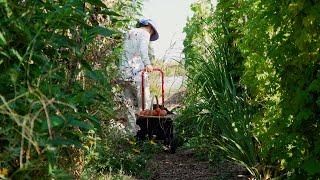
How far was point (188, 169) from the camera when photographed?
6168 millimetres

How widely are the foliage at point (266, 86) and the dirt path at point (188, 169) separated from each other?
293 millimetres

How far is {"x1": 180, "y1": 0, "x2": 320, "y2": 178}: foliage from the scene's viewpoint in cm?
328

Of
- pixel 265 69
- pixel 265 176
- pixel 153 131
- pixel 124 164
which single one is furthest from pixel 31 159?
pixel 153 131

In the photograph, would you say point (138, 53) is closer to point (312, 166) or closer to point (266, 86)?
point (266, 86)

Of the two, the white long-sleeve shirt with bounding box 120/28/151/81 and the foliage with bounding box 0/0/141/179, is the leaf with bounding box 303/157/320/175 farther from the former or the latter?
the white long-sleeve shirt with bounding box 120/28/151/81

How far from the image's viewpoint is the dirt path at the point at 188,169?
18.6 ft

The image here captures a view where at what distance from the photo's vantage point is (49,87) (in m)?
2.09

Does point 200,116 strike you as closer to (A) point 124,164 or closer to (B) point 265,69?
(A) point 124,164

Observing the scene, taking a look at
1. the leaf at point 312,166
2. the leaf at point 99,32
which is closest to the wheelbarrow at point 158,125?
the leaf at point 312,166

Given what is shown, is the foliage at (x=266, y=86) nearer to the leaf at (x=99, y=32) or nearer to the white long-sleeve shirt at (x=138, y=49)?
the white long-sleeve shirt at (x=138, y=49)

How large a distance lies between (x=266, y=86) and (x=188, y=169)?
2.36 meters

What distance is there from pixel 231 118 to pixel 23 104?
10.8ft

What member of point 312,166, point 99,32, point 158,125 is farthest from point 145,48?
point 99,32

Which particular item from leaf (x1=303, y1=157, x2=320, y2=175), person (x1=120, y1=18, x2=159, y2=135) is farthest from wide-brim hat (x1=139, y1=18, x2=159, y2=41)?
leaf (x1=303, y1=157, x2=320, y2=175)
